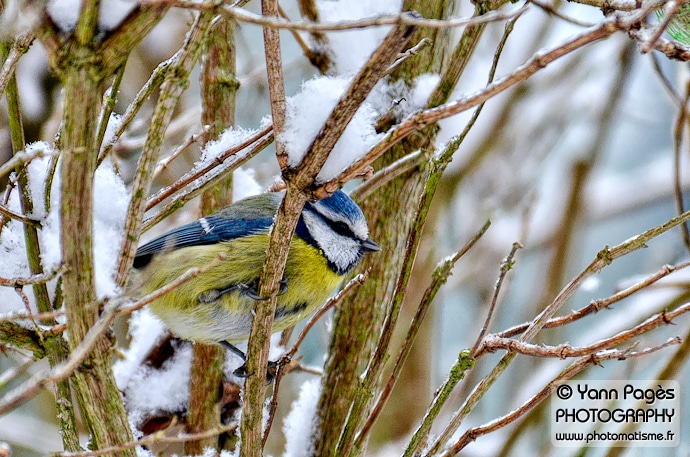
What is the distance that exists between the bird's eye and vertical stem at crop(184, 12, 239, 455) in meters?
0.38

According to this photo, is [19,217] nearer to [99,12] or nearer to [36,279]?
[36,279]

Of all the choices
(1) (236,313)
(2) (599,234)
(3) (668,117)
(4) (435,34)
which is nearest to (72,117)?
(1) (236,313)

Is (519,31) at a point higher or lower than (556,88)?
higher

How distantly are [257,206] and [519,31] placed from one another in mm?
2704

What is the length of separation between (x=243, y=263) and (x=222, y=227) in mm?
177

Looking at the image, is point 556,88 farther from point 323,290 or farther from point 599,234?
point 323,290

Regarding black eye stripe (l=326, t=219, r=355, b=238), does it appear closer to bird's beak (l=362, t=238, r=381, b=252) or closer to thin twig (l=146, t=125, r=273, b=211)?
bird's beak (l=362, t=238, r=381, b=252)

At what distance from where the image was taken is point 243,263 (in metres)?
1.68

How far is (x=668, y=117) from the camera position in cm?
453

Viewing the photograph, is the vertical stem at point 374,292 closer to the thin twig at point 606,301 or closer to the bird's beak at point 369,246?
the bird's beak at point 369,246

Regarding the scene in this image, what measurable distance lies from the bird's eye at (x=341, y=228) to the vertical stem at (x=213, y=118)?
384 millimetres

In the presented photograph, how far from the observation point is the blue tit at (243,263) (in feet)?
5.49

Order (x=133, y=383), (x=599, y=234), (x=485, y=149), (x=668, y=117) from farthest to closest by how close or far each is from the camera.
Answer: (x=599, y=234), (x=668, y=117), (x=485, y=149), (x=133, y=383)

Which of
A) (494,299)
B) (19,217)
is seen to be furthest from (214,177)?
(494,299)
